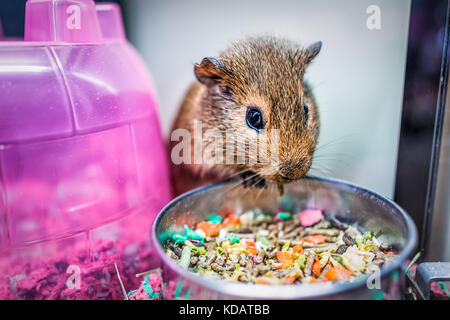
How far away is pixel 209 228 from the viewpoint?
131cm

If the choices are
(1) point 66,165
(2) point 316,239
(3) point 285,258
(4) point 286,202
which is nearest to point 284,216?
(4) point 286,202

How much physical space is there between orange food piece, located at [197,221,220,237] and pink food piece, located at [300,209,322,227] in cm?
35

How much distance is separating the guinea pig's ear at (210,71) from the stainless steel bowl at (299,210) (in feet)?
1.32

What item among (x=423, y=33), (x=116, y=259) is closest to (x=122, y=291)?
(x=116, y=259)

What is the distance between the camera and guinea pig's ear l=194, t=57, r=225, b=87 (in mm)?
1204

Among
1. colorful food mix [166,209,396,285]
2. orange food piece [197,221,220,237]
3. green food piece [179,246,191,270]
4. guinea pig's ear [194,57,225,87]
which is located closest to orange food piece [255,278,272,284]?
colorful food mix [166,209,396,285]

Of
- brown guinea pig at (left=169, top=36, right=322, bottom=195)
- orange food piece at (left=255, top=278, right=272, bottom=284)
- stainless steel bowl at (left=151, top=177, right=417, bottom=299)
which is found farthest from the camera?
brown guinea pig at (left=169, top=36, right=322, bottom=195)

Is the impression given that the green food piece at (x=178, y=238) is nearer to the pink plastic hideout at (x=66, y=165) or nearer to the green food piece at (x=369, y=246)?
the pink plastic hideout at (x=66, y=165)

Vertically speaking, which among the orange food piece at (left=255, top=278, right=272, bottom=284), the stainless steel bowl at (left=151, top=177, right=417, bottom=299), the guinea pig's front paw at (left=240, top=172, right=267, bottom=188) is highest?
the guinea pig's front paw at (left=240, top=172, right=267, bottom=188)

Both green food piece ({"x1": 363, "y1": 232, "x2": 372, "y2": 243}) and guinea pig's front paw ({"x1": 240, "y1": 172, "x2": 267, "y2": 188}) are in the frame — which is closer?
green food piece ({"x1": 363, "y1": 232, "x2": 372, "y2": 243})

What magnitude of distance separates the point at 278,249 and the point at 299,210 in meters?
0.29

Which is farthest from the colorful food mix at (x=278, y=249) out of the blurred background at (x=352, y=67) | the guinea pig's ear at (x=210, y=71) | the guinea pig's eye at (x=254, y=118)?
the guinea pig's ear at (x=210, y=71)

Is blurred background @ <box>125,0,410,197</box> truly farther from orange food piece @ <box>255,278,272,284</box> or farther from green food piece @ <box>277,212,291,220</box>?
orange food piece @ <box>255,278,272,284</box>
